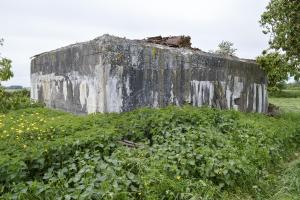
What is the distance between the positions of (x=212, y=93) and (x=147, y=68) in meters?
2.97

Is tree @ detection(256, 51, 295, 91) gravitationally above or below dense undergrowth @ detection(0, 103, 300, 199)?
above

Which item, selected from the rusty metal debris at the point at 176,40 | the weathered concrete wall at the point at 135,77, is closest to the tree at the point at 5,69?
the weathered concrete wall at the point at 135,77

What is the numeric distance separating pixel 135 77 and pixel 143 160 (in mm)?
4376

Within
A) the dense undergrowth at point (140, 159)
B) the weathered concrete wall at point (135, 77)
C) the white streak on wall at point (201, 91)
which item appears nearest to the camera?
the dense undergrowth at point (140, 159)

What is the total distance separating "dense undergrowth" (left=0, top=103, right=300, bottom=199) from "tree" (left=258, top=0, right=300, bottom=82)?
194 inches

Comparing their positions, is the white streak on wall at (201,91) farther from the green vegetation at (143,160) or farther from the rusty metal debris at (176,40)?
the green vegetation at (143,160)

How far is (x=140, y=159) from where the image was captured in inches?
260

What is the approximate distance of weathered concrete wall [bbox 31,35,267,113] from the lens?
1034cm

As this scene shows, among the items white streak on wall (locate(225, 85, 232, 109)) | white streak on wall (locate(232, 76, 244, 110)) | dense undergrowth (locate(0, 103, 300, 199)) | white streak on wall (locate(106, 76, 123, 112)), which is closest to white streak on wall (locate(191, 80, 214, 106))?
white streak on wall (locate(225, 85, 232, 109))

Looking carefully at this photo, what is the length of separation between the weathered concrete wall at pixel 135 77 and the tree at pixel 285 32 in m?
1.19

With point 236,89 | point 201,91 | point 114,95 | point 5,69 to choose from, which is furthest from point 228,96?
point 5,69

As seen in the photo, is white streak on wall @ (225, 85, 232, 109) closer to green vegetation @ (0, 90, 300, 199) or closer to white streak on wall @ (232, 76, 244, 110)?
white streak on wall @ (232, 76, 244, 110)

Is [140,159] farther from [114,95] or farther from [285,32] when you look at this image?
[285,32]

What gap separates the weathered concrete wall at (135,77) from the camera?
1034cm
